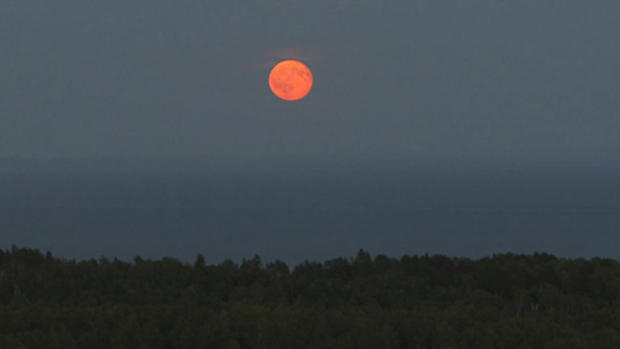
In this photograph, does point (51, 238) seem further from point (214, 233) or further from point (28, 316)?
point (28, 316)

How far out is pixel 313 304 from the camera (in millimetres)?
16234

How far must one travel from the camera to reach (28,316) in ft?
42.7

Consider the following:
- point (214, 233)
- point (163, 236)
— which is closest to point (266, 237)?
point (214, 233)

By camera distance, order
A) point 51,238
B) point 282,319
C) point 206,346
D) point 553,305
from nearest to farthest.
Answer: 1. point 206,346
2. point 282,319
3. point 553,305
4. point 51,238

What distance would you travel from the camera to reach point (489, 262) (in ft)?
72.7

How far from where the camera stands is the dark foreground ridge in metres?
11.5

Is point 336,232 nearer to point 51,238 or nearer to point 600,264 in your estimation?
point 51,238

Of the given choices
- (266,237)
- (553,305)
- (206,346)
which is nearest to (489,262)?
(553,305)

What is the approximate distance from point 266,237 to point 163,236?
29022mm

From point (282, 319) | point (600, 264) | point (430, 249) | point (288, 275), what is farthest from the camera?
point (430, 249)

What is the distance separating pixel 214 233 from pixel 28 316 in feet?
600

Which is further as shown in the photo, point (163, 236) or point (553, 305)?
point (163, 236)

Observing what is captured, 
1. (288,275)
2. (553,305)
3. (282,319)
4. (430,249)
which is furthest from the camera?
(430,249)

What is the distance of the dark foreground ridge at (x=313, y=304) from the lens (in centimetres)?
1151
